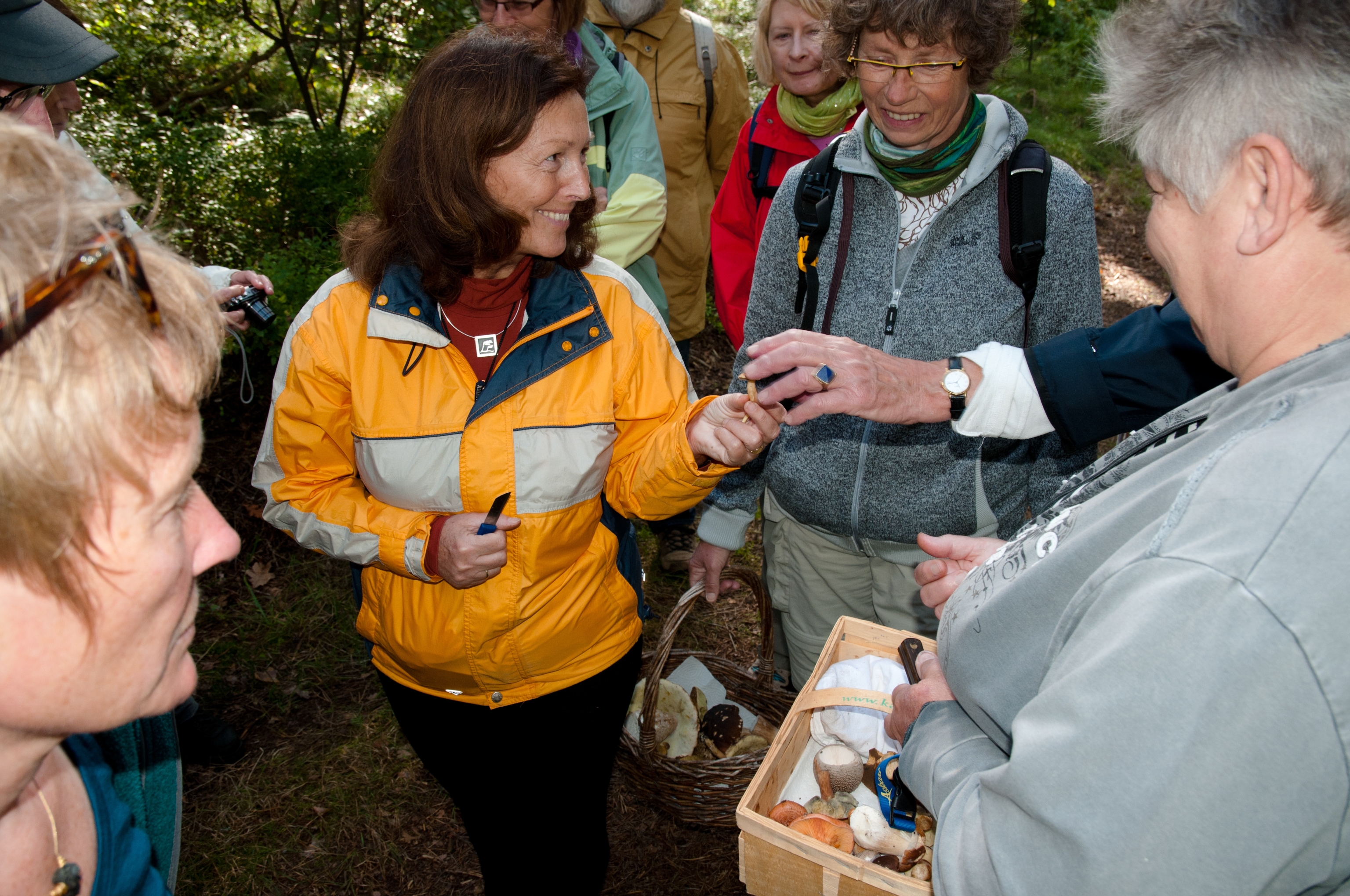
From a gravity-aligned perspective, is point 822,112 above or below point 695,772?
above

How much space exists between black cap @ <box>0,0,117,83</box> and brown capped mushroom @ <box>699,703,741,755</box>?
311cm

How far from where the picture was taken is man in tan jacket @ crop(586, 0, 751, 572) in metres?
4.54

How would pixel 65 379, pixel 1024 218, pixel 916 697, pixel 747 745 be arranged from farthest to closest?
pixel 747 745, pixel 1024 218, pixel 916 697, pixel 65 379

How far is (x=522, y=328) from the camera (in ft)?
7.70

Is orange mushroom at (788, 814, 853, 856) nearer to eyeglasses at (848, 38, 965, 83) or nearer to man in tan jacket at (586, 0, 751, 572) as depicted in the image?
eyeglasses at (848, 38, 965, 83)

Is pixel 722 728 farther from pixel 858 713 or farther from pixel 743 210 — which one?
pixel 743 210

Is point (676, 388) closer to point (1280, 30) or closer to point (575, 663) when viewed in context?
point (575, 663)

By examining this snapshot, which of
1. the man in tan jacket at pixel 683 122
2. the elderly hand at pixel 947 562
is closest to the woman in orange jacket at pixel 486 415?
the elderly hand at pixel 947 562

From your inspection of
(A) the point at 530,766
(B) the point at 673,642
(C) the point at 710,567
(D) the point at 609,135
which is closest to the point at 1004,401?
(C) the point at 710,567

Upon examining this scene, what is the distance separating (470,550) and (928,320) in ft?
4.96

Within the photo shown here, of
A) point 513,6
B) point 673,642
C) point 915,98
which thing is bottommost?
point 673,642

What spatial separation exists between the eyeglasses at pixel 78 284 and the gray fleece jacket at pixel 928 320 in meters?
1.98

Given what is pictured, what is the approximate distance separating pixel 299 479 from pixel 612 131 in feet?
7.10

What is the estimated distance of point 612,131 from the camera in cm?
376
